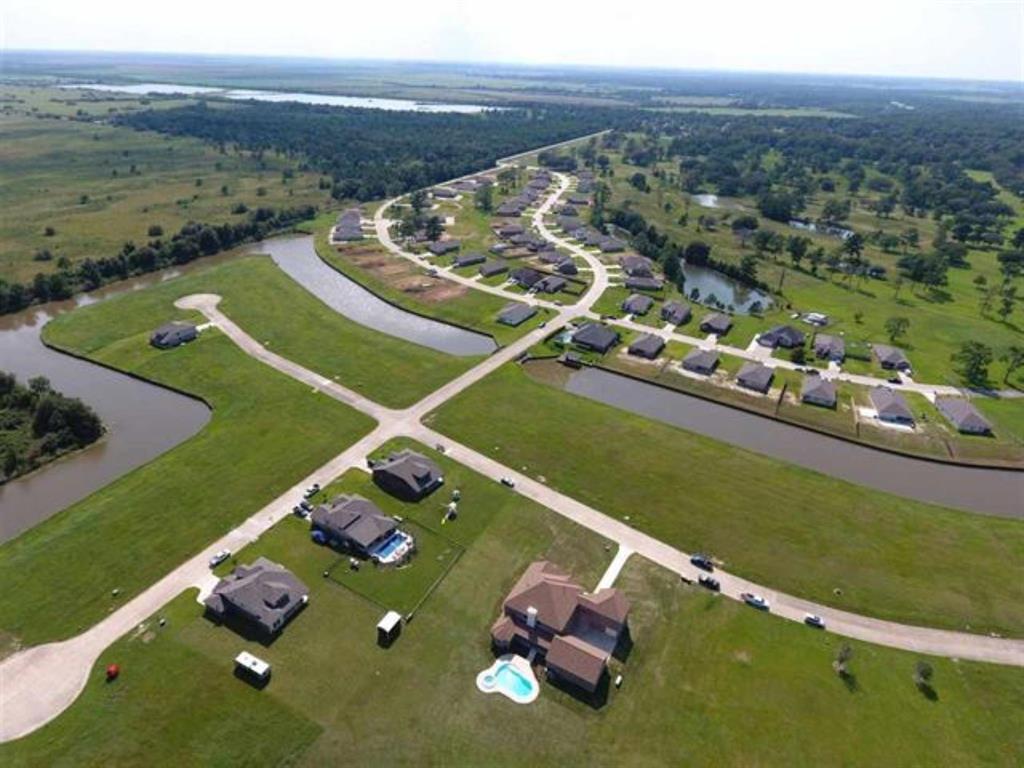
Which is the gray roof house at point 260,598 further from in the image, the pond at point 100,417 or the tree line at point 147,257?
the tree line at point 147,257

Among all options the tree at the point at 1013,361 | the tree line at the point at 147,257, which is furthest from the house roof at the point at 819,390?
the tree line at the point at 147,257

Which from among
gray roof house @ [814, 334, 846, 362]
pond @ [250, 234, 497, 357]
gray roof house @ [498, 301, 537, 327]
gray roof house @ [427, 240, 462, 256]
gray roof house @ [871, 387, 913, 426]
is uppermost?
gray roof house @ [871, 387, 913, 426]

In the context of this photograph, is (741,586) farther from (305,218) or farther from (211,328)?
(305,218)

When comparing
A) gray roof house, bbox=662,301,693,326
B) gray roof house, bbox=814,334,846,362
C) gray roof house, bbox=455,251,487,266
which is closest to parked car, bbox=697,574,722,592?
gray roof house, bbox=814,334,846,362

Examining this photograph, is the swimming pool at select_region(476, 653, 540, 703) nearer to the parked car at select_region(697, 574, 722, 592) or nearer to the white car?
the parked car at select_region(697, 574, 722, 592)

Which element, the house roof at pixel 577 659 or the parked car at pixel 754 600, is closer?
the house roof at pixel 577 659

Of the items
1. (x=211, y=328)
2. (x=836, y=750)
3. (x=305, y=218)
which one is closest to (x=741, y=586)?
(x=836, y=750)
